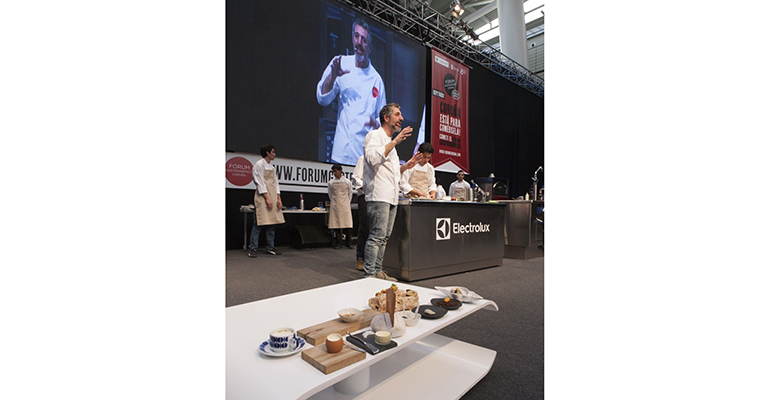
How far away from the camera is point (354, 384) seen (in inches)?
48.6

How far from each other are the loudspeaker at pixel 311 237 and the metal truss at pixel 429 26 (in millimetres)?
3887

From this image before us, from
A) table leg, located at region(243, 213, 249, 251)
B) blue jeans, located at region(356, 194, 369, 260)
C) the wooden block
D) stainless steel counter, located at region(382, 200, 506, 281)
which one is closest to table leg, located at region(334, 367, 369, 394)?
the wooden block

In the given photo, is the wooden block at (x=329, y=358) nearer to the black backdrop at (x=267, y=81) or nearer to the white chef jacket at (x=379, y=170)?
the white chef jacket at (x=379, y=170)

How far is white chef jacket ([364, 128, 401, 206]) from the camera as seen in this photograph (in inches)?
111

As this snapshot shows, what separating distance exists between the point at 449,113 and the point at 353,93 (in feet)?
8.50

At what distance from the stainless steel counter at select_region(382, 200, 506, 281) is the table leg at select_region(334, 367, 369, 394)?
2.00 m

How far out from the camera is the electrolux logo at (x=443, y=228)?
3.49 metres

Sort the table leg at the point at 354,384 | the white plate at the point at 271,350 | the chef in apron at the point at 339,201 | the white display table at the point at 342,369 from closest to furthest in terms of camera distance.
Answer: the white display table at the point at 342,369
the white plate at the point at 271,350
the table leg at the point at 354,384
the chef in apron at the point at 339,201

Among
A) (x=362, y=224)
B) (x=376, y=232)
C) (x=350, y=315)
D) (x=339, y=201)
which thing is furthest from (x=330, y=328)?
(x=339, y=201)

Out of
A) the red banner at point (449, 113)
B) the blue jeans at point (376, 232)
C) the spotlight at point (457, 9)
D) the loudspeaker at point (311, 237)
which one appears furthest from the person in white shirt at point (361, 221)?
the spotlight at point (457, 9)
